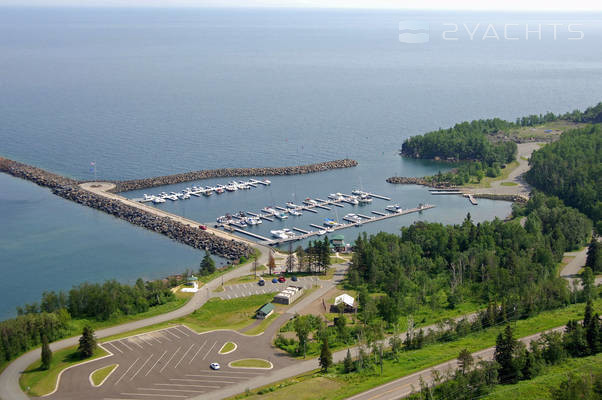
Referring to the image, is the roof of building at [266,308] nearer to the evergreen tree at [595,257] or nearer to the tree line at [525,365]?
the tree line at [525,365]

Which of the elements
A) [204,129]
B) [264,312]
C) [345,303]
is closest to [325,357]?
[264,312]

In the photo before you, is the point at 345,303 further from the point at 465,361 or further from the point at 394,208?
the point at 394,208

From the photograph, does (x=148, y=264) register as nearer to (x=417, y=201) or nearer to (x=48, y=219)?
(x=48, y=219)

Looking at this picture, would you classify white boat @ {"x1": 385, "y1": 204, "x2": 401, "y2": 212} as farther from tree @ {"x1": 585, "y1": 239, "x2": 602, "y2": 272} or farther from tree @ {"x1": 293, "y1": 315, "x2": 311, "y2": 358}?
tree @ {"x1": 293, "y1": 315, "x2": 311, "y2": 358}

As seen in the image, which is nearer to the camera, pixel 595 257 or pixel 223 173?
pixel 595 257

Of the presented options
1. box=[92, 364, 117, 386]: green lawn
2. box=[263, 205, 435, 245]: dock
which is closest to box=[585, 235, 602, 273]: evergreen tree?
box=[263, 205, 435, 245]: dock
